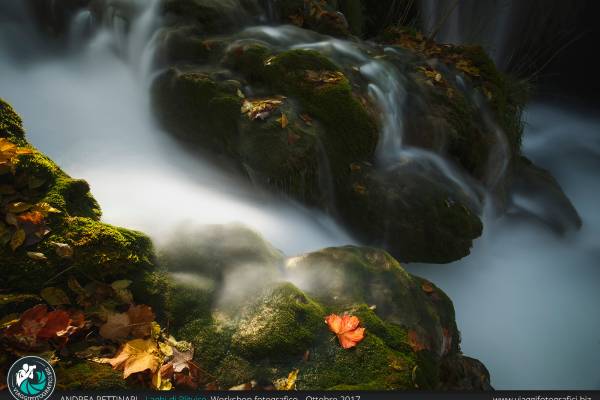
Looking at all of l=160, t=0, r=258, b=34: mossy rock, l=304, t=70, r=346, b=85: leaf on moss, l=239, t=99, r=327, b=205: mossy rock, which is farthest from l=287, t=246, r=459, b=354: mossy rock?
l=160, t=0, r=258, b=34: mossy rock

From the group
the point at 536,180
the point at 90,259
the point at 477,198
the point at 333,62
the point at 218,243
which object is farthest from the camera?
the point at 536,180

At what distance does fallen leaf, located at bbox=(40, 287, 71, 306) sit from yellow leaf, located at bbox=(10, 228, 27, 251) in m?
0.25

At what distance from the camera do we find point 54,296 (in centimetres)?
190

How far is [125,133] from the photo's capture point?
4.28 meters

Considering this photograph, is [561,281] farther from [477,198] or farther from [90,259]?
[90,259]

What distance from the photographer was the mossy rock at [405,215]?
13.8 feet

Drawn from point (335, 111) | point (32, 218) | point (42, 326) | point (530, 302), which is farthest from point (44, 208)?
point (530, 302)

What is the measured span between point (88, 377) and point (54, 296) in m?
0.46

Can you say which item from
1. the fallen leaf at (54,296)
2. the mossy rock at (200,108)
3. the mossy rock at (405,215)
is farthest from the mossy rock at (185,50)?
the fallen leaf at (54,296)

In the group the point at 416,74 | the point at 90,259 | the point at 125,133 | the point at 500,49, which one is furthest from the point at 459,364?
the point at 500,49

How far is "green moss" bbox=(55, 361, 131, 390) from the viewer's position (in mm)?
1676

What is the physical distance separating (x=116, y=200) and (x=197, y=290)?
126 centimetres

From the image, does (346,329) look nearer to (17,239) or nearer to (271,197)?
(17,239)

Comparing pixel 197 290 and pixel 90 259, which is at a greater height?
pixel 90 259
